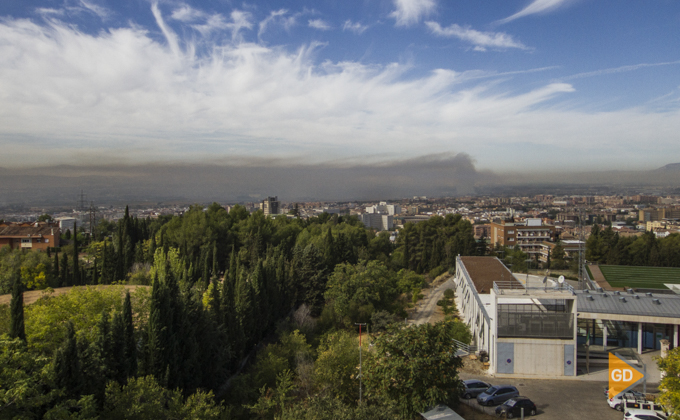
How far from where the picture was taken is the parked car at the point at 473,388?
63.5 ft

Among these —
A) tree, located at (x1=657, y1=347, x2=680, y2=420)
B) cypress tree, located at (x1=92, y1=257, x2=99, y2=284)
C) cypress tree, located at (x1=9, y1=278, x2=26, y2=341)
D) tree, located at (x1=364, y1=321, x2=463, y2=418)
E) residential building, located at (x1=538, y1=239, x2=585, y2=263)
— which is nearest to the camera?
tree, located at (x1=657, y1=347, x2=680, y2=420)

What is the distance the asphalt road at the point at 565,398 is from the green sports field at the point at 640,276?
23050 millimetres

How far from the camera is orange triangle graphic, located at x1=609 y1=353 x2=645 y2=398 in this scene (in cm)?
1656

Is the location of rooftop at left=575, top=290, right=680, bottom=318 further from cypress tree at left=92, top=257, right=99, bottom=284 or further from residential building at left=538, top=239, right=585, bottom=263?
residential building at left=538, top=239, right=585, bottom=263

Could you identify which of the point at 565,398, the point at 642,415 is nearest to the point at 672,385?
→ the point at 642,415

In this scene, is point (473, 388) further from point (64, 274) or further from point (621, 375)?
point (64, 274)

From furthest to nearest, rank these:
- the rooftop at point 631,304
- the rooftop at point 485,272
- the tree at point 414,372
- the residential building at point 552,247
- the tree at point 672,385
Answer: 1. the residential building at point 552,247
2. the rooftop at point 485,272
3. the rooftop at point 631,304
4. the tree at point 414,372
5. the tree at point 672,385

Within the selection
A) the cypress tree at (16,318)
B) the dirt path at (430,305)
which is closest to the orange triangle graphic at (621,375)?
the dirt path at (430,305)

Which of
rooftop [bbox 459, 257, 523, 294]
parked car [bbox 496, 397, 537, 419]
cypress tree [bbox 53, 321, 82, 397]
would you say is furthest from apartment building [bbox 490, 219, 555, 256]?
cypress tree [bbox 53, 321, 82, 397]

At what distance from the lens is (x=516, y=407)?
1744 cm

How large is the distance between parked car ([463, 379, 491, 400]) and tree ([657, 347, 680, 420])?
7.00 meters

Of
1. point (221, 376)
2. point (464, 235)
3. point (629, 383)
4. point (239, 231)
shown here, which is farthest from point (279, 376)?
point (464, 235)

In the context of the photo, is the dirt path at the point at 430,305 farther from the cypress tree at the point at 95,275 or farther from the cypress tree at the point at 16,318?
the cypress tree at the point at 95,275

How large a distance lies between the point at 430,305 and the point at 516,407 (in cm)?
2322
